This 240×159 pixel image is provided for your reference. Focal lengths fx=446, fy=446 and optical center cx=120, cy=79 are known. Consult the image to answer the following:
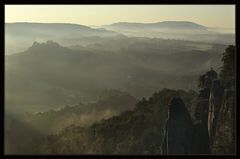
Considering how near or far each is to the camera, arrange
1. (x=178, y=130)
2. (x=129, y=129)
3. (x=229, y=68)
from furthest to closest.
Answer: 1. (x=129, y=129)
2. (x=229, y=68)
3. (x=178, y=130)

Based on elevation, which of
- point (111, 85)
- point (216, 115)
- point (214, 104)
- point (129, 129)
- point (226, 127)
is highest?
point (111, 85)

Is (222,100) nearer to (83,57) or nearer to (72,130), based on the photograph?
(72,130)

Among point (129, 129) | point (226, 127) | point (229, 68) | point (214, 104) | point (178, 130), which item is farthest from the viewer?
point (129, 129)

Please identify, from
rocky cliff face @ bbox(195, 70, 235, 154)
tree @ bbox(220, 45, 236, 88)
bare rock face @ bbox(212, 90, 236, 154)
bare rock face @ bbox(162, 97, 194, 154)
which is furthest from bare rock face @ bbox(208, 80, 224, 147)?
tree @ bbox(220, 45, 236, 88)

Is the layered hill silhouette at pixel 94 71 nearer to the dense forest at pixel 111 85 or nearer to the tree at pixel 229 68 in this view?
the dense forest at pixel 111 85

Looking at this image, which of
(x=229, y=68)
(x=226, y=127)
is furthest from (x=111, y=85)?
(x=226, y=127)

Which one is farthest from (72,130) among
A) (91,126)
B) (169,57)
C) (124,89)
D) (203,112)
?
(203,112)

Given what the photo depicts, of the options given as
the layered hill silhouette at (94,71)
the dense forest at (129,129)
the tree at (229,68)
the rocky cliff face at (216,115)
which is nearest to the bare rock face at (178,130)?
the rocky cliff face at (216,115)

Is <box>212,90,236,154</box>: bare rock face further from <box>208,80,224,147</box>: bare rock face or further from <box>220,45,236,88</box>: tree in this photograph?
<box>220,45,236,88</box>: tree

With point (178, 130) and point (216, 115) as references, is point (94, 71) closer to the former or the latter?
point (216, 115)
